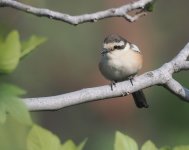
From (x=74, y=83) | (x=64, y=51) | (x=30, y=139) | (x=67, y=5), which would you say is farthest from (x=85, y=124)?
(x=30, y=139)

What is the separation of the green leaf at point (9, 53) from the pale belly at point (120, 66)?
10.1 ft

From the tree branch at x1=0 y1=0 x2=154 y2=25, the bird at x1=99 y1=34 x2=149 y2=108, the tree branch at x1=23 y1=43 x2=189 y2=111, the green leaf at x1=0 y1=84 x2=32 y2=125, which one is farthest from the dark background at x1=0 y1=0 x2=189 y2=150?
the green leaf at x1=0 y1=84 x2=32 y2=125

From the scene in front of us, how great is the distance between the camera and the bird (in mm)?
4320

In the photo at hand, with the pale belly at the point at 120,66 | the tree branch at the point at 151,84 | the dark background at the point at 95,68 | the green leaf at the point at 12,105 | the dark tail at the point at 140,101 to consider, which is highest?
the dark background at the point at 95,68

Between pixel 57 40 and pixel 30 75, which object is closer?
pixel 30 75

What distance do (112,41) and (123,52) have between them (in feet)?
0.42

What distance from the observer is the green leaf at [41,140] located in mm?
1252

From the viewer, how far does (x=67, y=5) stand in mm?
9461

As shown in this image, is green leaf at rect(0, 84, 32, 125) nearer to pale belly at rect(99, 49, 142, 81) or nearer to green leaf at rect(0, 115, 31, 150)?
green leaf at rect(0, 115, 31, 150)

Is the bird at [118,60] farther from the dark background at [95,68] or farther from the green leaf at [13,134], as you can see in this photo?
the green leaf at [13,134]

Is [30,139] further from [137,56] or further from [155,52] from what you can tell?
[155,52]

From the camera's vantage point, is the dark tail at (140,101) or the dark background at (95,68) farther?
the dark background at (95,68)

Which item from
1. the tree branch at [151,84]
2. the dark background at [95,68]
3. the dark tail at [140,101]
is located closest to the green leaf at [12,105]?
the tree branch at [151,84]

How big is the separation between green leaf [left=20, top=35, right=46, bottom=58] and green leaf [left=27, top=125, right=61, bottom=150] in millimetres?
148
